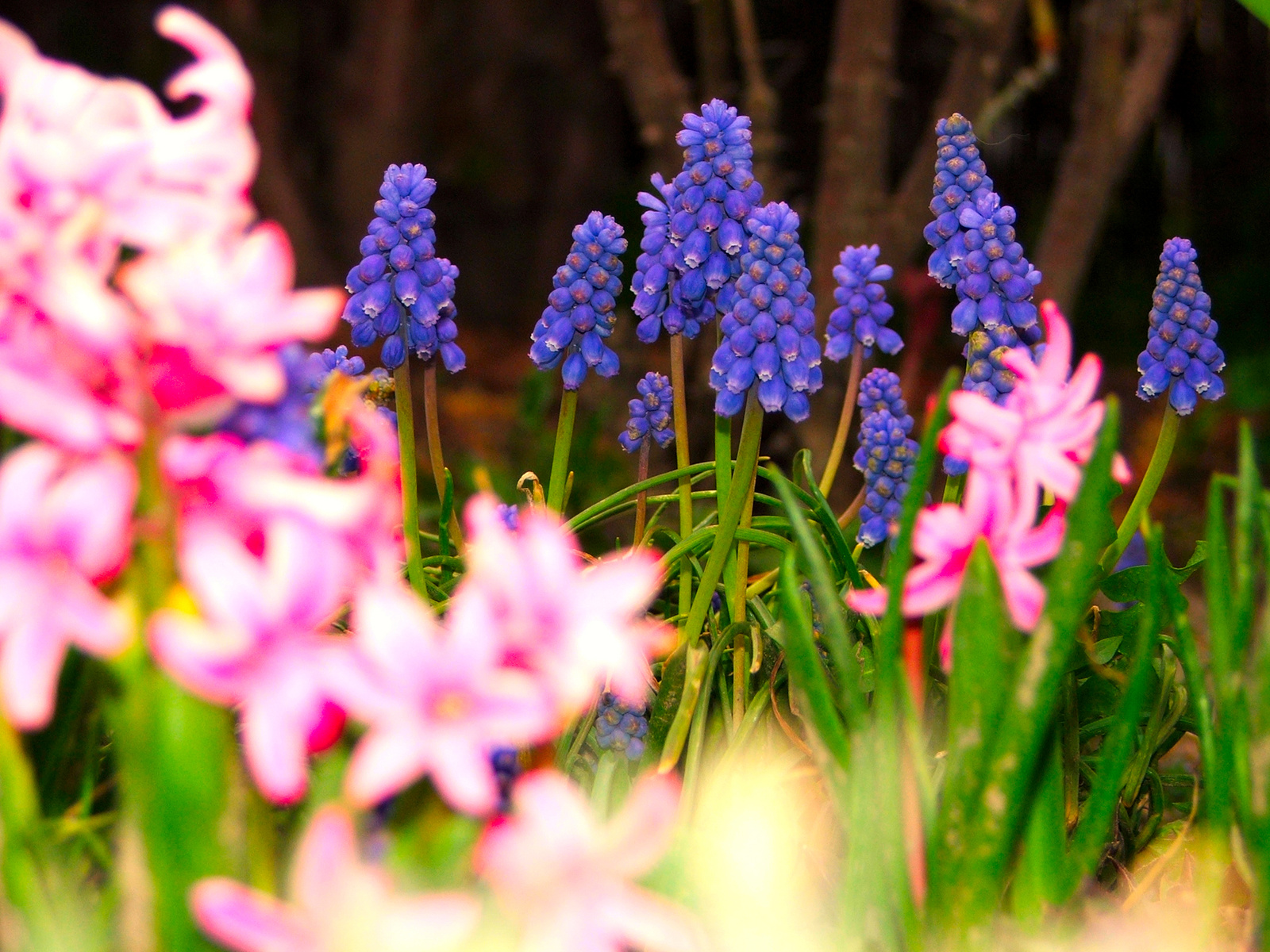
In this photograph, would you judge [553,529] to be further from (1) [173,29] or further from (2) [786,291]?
(2) [786,291]

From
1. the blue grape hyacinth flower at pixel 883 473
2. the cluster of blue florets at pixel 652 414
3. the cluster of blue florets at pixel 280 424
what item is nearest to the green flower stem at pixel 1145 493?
the blue grape hyacinth flower at pixel 883 473

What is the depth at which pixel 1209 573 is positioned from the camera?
748 mm

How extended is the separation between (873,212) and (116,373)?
9.61ft

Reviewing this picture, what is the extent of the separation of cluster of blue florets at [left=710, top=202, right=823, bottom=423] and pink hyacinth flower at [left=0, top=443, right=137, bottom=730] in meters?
0.54

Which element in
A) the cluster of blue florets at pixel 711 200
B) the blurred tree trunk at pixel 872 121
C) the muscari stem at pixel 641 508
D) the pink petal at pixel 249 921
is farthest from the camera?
the blurred tree trunk at pixel 872 121

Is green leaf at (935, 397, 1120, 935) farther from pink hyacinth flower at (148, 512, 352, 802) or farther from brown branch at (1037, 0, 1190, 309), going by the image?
brown branch at (1037, 0, 1190, 309)

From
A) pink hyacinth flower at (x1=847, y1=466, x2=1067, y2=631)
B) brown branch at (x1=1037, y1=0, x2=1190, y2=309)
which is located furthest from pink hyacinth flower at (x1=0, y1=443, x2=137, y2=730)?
brown branch at (x1=1037, y1=0, x2=1190, y2=309)

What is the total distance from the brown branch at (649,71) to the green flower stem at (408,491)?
2248 mm

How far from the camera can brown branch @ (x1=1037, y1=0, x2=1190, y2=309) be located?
321 centimetres

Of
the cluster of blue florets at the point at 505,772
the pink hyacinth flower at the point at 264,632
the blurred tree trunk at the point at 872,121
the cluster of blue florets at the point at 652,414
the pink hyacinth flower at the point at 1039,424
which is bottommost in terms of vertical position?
the cluster of blue florets at the point at 505,772

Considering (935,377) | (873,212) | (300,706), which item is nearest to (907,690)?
(300,706)

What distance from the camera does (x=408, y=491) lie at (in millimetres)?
1014

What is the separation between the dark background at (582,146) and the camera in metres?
5.66

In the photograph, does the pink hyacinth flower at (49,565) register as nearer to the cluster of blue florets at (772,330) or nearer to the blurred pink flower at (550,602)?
the blurred pink flower at (550,602)
